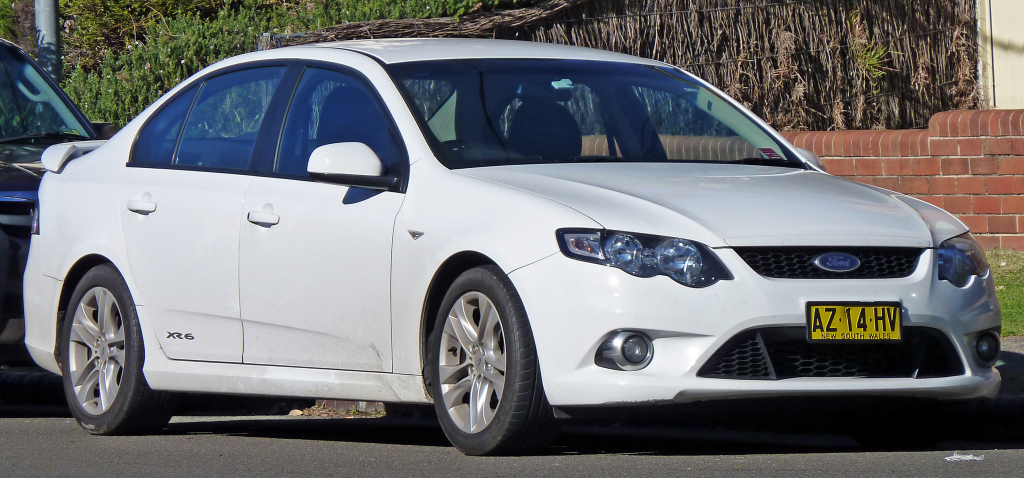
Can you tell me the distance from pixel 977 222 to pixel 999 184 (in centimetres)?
31

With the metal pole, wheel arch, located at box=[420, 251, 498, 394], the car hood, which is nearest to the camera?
the car hood

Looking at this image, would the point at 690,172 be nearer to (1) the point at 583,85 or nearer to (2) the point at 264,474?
(1) the point at 583,85

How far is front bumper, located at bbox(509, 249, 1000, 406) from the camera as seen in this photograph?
5.02 meters

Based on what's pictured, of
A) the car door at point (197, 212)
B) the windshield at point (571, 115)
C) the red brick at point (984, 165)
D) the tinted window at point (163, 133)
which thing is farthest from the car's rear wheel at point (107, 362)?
the red brick at point (984, 165)

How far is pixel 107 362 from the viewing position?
701cm

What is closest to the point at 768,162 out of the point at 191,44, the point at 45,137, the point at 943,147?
the point at 943,147

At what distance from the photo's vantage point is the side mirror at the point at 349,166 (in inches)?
227

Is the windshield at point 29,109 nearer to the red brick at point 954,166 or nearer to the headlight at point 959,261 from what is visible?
the red brick at point 954,166

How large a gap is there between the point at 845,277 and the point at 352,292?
1.85 metres

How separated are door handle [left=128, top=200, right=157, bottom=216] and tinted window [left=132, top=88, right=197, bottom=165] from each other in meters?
0.24

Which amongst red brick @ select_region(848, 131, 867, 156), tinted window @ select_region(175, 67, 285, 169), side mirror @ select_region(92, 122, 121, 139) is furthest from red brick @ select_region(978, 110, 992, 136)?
side mirror @ select_region(92, 122, 121, 139)

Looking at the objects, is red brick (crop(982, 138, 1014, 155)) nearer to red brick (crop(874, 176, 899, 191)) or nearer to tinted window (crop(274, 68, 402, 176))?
red brick (crop(874, 176, 899, 191))

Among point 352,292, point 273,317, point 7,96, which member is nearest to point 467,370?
point 352,292

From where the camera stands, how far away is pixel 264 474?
5.42 m
